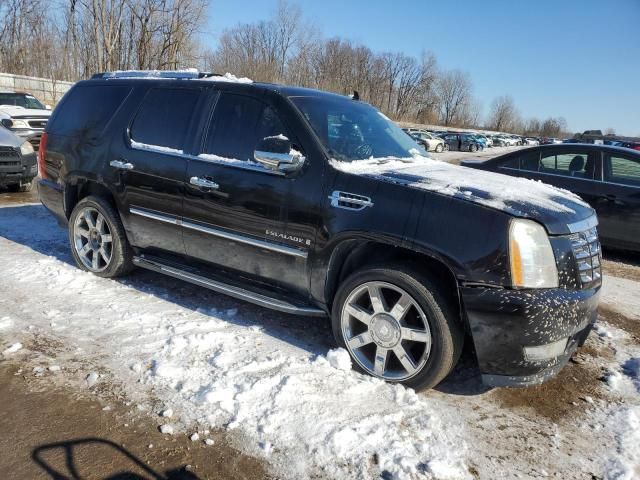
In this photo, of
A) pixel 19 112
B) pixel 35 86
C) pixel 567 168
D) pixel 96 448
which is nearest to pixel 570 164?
pixel 567 168

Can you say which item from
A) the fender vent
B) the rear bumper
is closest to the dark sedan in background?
the fender vent

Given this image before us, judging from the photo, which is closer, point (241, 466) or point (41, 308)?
point (241, 466)

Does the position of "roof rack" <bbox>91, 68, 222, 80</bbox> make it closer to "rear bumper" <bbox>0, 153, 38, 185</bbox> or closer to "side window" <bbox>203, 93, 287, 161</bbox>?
"side window" <bbox>203, 93, 287, 161</bbox>

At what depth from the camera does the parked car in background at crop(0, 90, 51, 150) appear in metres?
11.9

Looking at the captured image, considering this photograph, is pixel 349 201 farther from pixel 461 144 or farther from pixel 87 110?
pixel 461 144

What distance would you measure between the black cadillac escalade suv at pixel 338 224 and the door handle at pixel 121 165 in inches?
0.5

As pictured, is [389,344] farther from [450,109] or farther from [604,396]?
[450,109]

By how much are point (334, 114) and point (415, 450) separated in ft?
8.09

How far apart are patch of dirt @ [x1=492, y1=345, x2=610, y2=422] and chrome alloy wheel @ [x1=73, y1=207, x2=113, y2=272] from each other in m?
3.61

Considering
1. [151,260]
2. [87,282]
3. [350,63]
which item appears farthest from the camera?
[350,63]

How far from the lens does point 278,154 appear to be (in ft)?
10.9

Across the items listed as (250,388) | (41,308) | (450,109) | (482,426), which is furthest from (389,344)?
(450,109)

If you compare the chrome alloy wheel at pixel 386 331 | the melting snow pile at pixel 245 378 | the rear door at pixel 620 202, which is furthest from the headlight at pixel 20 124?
the rear door at pixel 620 202

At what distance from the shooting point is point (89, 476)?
2.29 metres
